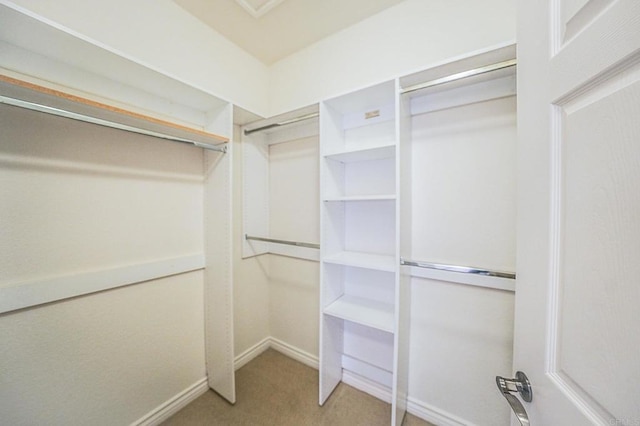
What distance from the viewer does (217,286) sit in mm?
1663

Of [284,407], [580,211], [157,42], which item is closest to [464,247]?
[580,211]

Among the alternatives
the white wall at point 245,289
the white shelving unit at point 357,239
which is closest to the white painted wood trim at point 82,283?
the white wall at point 245,289

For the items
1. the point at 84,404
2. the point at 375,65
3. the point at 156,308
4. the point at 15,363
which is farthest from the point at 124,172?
the point at 375,65

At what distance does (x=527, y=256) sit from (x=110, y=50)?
1865 millimetres

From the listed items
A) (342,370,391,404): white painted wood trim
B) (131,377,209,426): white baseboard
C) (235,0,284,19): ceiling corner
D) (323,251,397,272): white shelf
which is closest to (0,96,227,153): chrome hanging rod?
(235,0,284,19): ceiling corner

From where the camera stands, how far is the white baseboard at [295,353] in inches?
78.2

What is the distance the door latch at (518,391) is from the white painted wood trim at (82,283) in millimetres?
1803

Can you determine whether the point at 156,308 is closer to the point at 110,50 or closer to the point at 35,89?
the point at 35,89

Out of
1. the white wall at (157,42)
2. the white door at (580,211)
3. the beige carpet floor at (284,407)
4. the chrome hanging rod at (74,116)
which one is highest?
the white wall at (157,42)

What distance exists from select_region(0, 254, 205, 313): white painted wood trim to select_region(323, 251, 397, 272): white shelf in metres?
1.10

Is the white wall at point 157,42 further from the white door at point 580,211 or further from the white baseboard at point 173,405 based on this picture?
the white baseboard at point 173,405

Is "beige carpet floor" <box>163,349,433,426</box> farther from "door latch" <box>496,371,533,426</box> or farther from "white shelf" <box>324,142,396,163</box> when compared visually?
"white shelf" <box>324,142,396,163</box>

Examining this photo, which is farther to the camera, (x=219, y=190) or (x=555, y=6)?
(x=219, y=190)

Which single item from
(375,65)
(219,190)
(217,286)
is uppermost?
(375,65)
